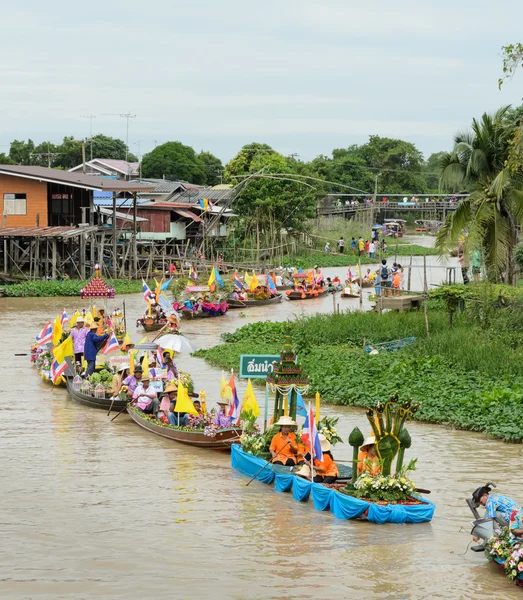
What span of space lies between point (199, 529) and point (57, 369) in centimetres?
954

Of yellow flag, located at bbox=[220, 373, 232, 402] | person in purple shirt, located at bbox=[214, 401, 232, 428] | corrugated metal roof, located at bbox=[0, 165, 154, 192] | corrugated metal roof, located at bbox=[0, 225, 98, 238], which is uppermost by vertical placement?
corrugated metal roof, located at bbox=[0, 165, 154, 192]

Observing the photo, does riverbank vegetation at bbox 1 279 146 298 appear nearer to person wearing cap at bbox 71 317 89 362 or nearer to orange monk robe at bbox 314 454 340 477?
person wearing cap at bbox 71 317 89 362

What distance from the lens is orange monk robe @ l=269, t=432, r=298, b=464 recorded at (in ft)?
43.7

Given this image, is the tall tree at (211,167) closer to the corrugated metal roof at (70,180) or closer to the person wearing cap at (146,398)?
the corrugated metal roof at (70,180)

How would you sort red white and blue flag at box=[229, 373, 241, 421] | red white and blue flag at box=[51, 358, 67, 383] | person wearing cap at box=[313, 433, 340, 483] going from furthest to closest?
1. red white and blue flag at box=[51, 358, 67, 383]
2. red white and blue flag at box=[229, 373, 241, 421]
3. person wearing cap at box=[313, 433, 340, 483]

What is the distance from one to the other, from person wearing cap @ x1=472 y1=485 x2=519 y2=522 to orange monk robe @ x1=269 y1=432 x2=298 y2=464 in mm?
3005

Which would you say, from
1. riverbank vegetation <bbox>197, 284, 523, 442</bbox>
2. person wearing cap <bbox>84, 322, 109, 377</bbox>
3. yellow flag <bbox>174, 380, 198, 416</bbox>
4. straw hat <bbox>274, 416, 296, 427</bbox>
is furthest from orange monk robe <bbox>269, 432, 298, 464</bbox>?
person wearing cap <bbox>84, 322, 109, 377</bbox>

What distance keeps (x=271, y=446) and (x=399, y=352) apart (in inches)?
336

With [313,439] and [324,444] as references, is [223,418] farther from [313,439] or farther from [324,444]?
[313,439]

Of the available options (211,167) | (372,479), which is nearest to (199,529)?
(372,479)

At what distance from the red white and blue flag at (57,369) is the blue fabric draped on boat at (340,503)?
8.06m

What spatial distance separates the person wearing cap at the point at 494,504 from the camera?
10445 millimetres

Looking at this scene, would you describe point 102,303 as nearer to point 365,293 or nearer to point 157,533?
point 365,293

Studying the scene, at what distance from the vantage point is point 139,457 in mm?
15602
